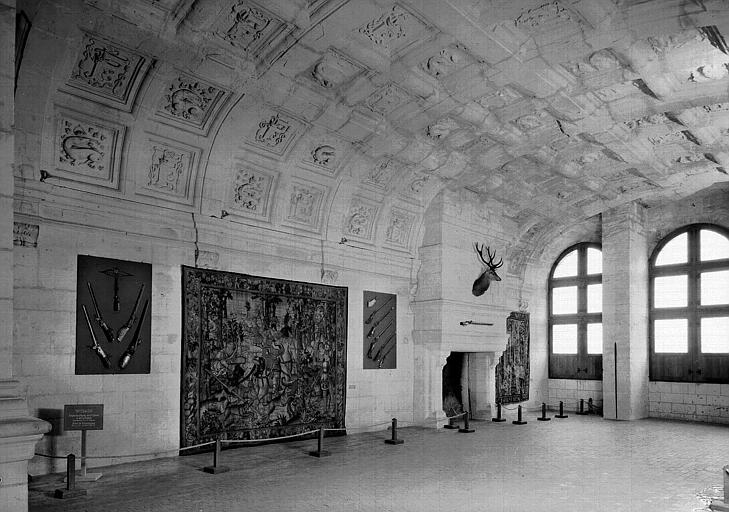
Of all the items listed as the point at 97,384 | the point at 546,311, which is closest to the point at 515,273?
the point at 546,311

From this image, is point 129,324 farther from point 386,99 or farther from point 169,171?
point 386,99

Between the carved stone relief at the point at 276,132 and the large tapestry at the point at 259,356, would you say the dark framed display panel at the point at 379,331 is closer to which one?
the large tapestry at the point at 259,356

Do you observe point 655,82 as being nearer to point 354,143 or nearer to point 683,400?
point 354,143

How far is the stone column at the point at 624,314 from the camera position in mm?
18469

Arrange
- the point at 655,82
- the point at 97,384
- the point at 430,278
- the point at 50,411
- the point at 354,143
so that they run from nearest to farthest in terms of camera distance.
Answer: the point at 50,411
the point at 97,384
the point at 655,82
the point at 354,143
the point at 430,278

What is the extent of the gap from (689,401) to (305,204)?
13604 mm

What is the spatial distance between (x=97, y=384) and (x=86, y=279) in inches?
63.2

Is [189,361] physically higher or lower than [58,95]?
lower

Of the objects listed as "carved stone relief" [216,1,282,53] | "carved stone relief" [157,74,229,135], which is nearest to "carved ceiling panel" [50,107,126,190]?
"carved stone relief" [157,74,229,135]

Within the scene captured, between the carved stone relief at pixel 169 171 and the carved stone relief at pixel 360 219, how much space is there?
4.06m

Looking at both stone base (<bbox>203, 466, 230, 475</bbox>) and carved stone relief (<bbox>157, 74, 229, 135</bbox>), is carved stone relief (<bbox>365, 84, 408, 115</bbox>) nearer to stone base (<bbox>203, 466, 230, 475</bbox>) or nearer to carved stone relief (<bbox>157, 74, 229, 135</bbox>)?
Answer: carved stone relief (<bbox>157, 74, 229, 135</bbox>)

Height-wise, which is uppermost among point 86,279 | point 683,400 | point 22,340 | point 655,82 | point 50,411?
point 655,82

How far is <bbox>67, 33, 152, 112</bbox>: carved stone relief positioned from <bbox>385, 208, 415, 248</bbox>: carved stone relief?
702cm

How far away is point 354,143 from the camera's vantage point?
41.8ft
